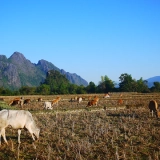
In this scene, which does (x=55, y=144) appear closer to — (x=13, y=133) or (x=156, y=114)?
(x=13, y=133)

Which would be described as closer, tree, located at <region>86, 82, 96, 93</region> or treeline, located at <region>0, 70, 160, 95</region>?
treeline, located at <region>0, 70, 160, 95</region>

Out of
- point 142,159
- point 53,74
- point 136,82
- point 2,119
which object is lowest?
point 142,159

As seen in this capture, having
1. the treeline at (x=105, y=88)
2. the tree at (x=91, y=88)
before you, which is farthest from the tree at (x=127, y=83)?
the tree at (x=91, y=88)

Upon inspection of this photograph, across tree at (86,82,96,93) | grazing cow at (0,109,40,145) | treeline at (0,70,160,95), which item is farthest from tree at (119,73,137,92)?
grazing cow at (0,109,40,145)

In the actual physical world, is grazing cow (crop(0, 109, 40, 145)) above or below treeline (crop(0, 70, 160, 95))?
below

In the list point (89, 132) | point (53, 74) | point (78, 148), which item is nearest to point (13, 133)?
point (89, 132)

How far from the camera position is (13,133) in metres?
15.6

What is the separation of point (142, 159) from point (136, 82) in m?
77.3

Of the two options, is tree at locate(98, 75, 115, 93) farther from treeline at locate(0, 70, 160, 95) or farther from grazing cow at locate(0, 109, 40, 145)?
grazing cow at locate(0, 109, 40, 145)

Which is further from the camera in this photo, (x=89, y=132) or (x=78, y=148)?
(x=89, y=132)

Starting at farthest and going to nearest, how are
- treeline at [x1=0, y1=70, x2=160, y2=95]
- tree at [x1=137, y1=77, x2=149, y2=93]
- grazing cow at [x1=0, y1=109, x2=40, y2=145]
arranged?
tree at [x1=137, y1=77, x2=149, y2=93] < treeline at [x1=0, y1=70, x2=160, y2=95] < grazing cow at [x1=0, y1=109, x2=40, y2=145]

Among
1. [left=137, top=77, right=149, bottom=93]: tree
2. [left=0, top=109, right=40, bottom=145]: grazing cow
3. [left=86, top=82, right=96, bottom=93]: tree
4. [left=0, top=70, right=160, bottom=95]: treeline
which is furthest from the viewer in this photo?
[left=86, top=82, right=96, bottom=93]: tree

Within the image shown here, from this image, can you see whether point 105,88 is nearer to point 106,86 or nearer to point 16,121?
point 106,86

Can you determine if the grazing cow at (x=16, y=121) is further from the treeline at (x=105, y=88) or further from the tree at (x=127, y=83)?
the tree at (x=127, y=83)
